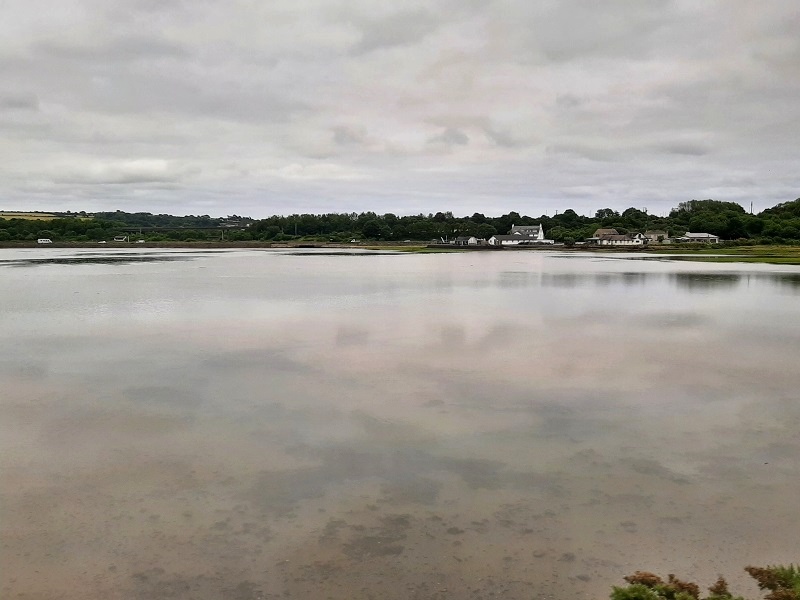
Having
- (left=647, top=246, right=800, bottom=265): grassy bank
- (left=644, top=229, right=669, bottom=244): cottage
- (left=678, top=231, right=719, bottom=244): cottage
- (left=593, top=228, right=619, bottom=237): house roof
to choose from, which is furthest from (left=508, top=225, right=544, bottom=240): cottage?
(left=647, top=246, right=800, bottom=265): grassy bank

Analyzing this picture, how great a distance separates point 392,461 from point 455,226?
128472mm

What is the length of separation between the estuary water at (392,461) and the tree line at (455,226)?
277 feet

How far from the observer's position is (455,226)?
438ft

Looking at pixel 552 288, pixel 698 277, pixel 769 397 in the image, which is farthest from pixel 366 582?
pixel 698 277

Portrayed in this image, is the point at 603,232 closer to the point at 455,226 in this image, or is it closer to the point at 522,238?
the point at 522,238

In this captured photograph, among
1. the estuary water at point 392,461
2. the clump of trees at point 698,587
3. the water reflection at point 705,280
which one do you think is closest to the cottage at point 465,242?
the water reflection at point 705,280

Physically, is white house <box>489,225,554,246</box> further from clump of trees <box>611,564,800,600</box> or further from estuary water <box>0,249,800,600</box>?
clump of trees <box>611,564,800,600</box>

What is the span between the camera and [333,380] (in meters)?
10.2

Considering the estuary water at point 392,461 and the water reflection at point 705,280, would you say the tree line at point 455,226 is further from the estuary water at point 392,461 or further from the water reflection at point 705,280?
the estuary water at point 392,461

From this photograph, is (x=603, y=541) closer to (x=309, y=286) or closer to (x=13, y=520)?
(x=13, y=520)

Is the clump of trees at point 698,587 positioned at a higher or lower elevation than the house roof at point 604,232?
lower

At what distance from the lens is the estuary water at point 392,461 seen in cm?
461

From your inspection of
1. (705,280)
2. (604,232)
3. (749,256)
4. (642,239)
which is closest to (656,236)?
(642,239)

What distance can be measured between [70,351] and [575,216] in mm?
139791
